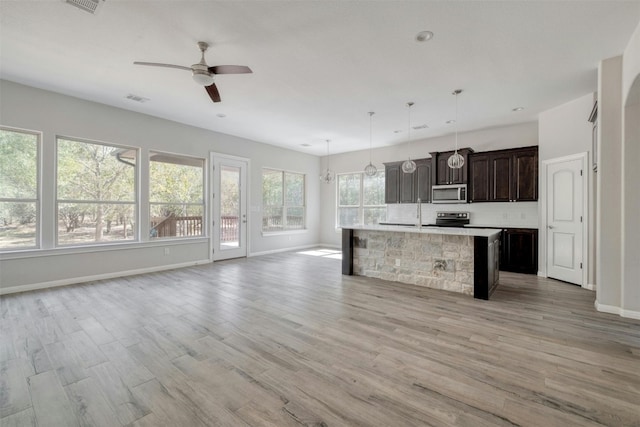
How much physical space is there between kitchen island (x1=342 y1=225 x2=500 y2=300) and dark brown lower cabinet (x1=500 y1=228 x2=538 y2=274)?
3.67 feet

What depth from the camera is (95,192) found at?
4930 millimetres

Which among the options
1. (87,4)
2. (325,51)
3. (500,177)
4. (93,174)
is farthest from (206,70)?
(500,177)

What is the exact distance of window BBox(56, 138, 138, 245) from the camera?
182 inches

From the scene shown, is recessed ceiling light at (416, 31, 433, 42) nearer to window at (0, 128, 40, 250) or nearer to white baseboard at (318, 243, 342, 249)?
window at (0, 128, 40, 250)

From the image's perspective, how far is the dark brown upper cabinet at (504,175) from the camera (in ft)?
17.6

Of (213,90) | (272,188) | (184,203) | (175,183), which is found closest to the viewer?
(213,90)

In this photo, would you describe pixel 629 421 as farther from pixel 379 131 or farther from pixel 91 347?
pixel 379 131

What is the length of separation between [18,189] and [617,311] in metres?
8.24

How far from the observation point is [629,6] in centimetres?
246

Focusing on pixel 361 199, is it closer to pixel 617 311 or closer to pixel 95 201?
pixel 617 311

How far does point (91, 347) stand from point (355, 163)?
24.3 ft

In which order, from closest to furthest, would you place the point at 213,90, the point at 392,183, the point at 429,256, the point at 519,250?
the point at 213,90 → the point at 429,256 → the point at 519,250 → the point at 392,183

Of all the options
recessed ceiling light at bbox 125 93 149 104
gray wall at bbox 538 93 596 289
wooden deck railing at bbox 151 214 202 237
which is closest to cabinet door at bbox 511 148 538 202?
gray wall at bbox 538 93 596 289

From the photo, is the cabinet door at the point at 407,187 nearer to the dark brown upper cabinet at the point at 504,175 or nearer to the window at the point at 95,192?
the dark brown upper cabinet at the point at 504,175
